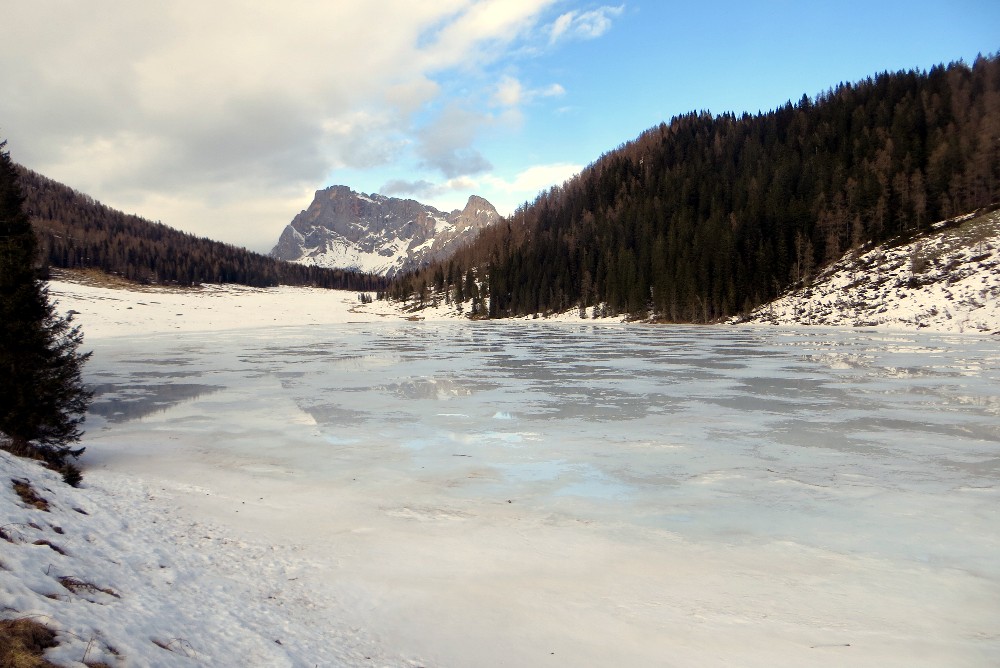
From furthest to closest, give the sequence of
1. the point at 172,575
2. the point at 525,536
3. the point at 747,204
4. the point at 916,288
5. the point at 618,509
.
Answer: the point at 747,204, the point at 916,288, the point at 618,509, the point at 525,536, the point at 172,575

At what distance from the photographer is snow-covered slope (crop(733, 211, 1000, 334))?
50.2 m

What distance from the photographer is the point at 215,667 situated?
3.80m

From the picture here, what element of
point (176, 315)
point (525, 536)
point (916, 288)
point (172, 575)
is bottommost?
point (525, 536)

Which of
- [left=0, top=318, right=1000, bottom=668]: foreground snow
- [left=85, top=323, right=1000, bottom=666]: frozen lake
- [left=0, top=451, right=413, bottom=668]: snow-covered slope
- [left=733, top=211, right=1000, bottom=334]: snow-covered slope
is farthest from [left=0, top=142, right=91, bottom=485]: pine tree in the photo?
[left=733, top=211, right=1000, bottom=334]: snow-covered slope

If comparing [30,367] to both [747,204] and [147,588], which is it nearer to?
[147,588]

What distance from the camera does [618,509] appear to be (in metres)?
8.10

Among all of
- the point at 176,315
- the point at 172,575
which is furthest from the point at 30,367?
the point at 176,315

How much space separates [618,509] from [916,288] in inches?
2625

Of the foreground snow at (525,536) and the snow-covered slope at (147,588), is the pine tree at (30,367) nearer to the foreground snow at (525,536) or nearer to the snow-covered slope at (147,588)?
the foreground snow at (525,536)

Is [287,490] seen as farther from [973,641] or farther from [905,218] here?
[905,218]

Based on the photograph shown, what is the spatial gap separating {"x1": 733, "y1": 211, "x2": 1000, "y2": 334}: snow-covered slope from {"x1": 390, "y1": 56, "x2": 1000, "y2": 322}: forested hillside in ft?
20.3

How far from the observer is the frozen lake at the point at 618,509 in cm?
498

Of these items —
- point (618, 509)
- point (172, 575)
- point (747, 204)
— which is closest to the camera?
point (172, 575)

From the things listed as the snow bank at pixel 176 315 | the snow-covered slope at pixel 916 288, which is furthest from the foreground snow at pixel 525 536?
the snow-covered slope at pixel 916 288
